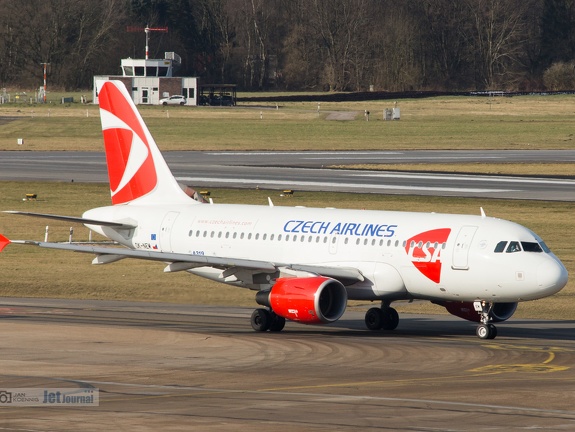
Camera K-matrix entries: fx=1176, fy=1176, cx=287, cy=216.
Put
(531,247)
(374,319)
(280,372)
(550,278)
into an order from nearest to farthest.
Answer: (280,372), (550,278), (531,247), (374,319)

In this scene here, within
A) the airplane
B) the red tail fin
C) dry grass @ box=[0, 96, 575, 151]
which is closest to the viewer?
the airplane

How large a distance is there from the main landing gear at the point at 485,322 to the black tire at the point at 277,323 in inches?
249

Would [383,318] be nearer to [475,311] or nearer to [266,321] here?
[475,311]

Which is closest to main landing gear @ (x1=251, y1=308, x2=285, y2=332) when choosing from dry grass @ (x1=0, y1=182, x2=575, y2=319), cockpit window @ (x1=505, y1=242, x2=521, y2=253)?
dry grass @ (x1=0, y1=182, x2=575, y2=319)

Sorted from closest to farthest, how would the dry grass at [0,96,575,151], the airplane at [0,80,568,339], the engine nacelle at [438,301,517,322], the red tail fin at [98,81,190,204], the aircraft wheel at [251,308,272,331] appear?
the airplane at [0,80,568,339]
the engine nacelle at [438,301,517,322]
the aircraft wheel at [251,308,272,331]
the red tail fin at [98,81,190,204]
the dry grass at [0,96,575,151]

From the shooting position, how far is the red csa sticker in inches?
1447

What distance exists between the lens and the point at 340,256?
38.8 m

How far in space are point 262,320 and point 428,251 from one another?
592 cm

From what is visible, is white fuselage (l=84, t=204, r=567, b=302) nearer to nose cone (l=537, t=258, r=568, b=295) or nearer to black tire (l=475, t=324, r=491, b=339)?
nose cone (l=537, t=258, r=568, b=295)

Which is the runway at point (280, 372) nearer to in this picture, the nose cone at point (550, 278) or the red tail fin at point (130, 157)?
the nose cone at point (550, 278)

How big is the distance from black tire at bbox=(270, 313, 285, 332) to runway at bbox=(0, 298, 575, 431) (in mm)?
237

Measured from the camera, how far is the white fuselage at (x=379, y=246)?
35.9 meters

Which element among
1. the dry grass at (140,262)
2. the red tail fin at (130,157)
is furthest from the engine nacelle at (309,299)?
the red tail fin at (130,157)

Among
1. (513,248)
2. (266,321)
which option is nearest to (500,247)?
(513,248)
